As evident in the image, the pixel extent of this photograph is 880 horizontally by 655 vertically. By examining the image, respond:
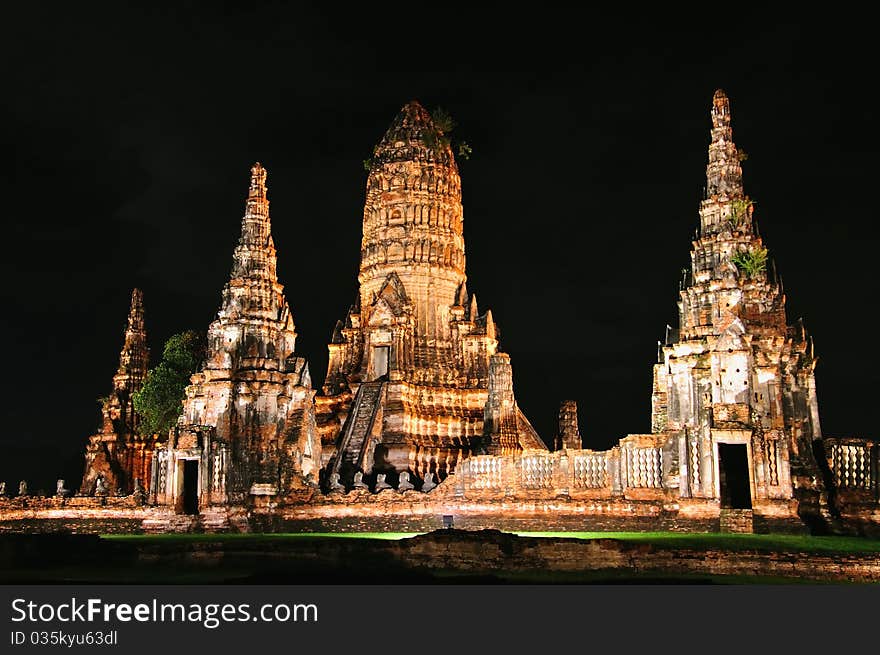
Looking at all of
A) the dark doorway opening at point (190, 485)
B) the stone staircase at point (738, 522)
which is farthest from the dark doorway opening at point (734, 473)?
the dark doorway opening at point (190, 485)

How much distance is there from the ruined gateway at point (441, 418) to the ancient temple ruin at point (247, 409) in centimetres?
7

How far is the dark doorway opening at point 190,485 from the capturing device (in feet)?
113

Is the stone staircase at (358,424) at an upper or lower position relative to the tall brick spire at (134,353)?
lower

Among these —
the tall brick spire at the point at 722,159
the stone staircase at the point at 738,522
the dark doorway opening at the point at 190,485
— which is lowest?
the stone staircase at the point at 738,522

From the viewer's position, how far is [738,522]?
84.7 feet

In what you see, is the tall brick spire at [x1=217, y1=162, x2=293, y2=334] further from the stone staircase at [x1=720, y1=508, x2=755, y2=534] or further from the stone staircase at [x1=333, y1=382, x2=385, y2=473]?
the stone staircase at [x1=720, y1=508, x2=755, y2=534]

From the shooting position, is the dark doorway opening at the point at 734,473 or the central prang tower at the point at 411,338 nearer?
the dark doorway opening at the point at 734,473

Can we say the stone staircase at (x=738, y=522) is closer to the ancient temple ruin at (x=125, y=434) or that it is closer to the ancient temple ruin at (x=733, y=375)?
the ancient temple ruin at (x=733, y=375)

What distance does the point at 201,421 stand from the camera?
34.8 meters

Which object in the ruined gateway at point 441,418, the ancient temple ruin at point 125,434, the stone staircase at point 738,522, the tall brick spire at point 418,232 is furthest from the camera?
the ancient temple ruin at point 125,434

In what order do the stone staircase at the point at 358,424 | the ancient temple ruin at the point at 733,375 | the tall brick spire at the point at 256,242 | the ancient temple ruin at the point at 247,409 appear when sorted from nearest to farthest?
the ancient temple ruin at the point at 733,375
the ancient temple ruin at the point at 247,409
the tall brick spire at the point at 256,242
the stone staircase at the point at 358,424

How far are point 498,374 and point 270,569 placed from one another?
65.8ft

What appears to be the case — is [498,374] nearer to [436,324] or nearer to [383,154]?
[436,324]

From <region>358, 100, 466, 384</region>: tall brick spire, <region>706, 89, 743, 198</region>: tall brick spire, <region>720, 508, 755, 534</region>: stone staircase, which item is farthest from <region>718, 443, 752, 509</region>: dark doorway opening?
<region>358, 100, 466, 384</region>: tall brick spire
